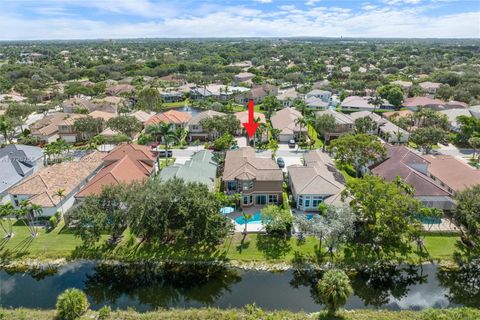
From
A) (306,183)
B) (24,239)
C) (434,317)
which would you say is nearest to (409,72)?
(306,183)

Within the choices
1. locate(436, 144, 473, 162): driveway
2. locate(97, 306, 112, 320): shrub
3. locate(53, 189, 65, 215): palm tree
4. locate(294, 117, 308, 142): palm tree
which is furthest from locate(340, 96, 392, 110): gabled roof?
locate(97, 306, 112, 320): shrub

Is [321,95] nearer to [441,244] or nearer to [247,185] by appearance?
[247,185]

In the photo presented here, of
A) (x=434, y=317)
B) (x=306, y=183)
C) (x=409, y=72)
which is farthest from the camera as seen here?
(x=409, y=72)

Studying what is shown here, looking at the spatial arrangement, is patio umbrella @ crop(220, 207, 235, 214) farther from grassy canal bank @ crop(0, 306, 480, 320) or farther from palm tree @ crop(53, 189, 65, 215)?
palm tree @ crop(53, 189, 65, 215)

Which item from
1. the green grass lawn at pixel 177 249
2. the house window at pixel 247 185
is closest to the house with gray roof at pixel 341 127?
the house window at pixel 247 185

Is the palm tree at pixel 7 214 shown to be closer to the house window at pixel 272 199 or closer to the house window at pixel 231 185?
the house window at pixel 231 185

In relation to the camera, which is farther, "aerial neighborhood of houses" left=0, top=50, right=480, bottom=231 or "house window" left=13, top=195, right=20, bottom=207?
"aerial neighborhood of houses" left=0, top=50, right=480, bottom=231

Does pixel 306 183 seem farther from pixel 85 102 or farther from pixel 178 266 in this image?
pixel 85 102
